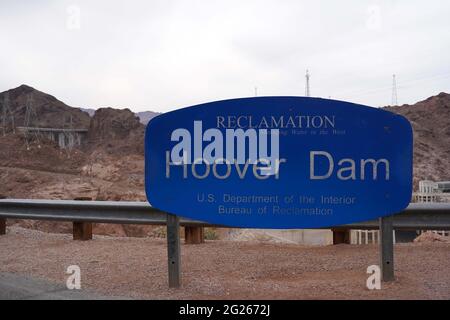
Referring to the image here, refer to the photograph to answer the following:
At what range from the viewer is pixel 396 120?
5770mm

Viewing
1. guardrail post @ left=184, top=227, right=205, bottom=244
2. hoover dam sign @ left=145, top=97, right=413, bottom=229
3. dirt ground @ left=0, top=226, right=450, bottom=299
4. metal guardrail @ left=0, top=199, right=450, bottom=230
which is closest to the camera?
dirt ground @ left=0, top=226, right=450, bottom=299

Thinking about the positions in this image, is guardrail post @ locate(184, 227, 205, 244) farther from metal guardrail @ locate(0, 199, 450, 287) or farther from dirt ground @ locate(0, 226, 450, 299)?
metal guardrail @ locate(0, 199, 450, 287)

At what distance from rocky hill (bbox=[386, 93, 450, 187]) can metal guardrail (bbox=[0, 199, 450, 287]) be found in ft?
109

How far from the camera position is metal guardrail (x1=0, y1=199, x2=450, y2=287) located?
5.92m

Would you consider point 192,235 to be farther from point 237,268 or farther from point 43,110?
point 43,110

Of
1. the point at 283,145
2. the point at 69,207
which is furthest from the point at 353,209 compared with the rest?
the point at 69,207

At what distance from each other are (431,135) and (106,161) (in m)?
29.6

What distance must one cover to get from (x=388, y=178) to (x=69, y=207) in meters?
5.53

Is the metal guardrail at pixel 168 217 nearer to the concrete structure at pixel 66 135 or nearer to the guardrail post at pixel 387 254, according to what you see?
the guardrail post at pixel 387 254

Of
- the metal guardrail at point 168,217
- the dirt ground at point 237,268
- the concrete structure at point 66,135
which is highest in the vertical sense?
the concrete structure at point 66,135

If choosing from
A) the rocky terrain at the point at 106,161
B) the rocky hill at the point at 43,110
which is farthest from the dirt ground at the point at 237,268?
the rocky hill at the point at 43,110

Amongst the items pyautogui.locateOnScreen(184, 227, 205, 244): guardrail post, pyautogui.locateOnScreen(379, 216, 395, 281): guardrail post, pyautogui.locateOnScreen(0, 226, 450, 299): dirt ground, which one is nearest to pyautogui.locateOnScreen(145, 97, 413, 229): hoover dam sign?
pyautogui.locateOnScreen(379, 216, 395, 281): guardrail post

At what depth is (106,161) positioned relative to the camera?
141 ft

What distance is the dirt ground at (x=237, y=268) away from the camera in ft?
18.5
